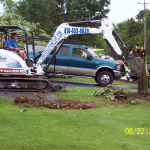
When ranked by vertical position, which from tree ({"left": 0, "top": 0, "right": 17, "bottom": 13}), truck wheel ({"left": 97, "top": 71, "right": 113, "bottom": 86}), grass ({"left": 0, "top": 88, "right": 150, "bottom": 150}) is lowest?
grass ({"left": 0, "top": 88, "right": 150, "bottom": 150})

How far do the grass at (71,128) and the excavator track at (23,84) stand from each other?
2542mm

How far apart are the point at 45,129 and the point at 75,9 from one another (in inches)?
882

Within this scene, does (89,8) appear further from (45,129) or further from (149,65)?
(45,129)

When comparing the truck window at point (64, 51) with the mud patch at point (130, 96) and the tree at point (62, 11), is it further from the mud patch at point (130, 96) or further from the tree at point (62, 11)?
the tree at point (62, 11)

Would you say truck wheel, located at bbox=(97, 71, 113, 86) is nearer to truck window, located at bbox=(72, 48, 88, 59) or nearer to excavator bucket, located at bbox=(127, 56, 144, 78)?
truck window, located at bbox=(72, 48, 88, 59)

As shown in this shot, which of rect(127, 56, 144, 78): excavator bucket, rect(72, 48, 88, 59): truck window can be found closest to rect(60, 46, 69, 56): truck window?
rect(72, 48, 88, 59): truck window

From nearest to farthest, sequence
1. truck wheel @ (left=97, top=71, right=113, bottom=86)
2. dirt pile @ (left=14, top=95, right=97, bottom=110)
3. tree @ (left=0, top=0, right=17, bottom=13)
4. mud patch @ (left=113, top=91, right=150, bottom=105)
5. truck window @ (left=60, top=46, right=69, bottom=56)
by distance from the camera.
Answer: dirt pile @ (left=14, top=95, right=97, bottom=110), mud patch @ (left=113, top=91, right=150, bottom=105), truck wheel @ (left=97, top=71, right=113, bottom=86), truck window @ (left=60, top=46, right=69, bottom=56), tree @ (left=0, top=0, right=17, bottom=13)

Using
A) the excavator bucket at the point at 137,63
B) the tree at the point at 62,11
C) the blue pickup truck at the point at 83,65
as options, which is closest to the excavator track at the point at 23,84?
the excavator bucket at the point at 137,63

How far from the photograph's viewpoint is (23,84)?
33.5 ft

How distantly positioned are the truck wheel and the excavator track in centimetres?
499

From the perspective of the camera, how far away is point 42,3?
85.0ft

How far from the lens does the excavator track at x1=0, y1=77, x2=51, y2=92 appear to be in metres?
10.1
